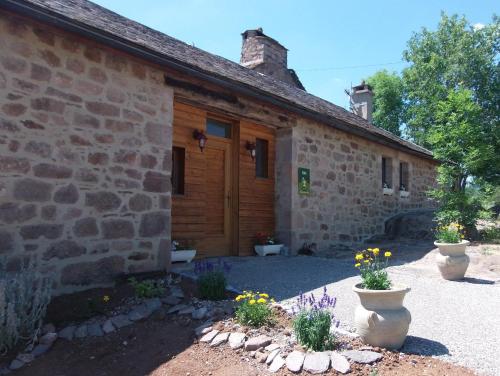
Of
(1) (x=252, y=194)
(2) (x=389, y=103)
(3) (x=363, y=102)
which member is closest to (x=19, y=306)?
(1) (x=252, y=194)

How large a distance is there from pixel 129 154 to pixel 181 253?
5.80 ft

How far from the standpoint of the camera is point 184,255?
6352 millimetres

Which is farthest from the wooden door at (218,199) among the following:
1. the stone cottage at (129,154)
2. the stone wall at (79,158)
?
the stone wall at (79,158)

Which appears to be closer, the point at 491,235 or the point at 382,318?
the point at 382,318

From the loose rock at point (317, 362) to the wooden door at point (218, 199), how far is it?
4.14m

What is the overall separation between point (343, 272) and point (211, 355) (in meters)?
3.53

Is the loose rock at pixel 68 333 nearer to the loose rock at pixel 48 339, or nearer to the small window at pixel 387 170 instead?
the loose rock at pixel 48 339

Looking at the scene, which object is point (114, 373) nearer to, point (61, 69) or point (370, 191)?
point (61, 69)

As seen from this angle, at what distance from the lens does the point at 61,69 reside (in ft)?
15.9

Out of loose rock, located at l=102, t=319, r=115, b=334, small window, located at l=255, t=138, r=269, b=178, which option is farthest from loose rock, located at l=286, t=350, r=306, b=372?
small window, located at l=255, t=138, r=269, b=178

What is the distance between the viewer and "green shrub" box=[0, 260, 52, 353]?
3627mm

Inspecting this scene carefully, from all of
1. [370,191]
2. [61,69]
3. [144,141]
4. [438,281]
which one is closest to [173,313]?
[144,141]

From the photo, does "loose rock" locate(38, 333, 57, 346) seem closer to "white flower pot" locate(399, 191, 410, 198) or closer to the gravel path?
the gravel path

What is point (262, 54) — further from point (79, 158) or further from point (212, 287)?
point (212, 287)
